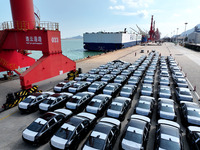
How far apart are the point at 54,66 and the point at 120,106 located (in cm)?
943

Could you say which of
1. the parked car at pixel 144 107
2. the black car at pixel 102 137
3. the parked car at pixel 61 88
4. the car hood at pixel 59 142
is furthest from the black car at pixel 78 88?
the car hood at pixel 59 142

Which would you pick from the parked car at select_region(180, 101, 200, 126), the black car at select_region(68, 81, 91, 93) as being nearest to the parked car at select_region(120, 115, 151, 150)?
the parked car at select_region(180, 101, 200, 126)

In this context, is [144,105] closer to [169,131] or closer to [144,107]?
[144,107]

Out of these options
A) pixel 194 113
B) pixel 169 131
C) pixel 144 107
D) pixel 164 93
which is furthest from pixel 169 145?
pixel 164 93

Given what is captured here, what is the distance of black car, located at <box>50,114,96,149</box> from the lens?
22.5ft

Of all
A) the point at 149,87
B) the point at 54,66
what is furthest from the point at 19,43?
the point at 149,87

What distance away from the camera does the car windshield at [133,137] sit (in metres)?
6.72

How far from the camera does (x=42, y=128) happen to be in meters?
7.77

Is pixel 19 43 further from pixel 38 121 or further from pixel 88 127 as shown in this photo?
pixel 88 127

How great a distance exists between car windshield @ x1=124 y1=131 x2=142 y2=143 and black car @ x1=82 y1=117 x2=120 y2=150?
0.78 meters

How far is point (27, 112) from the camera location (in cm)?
1093

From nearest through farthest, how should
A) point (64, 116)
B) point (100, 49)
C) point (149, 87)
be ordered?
point (64, 116)
point (149, 87)
point (100, 49)

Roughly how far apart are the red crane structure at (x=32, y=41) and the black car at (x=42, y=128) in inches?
249

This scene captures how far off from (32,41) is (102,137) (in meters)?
12.8
